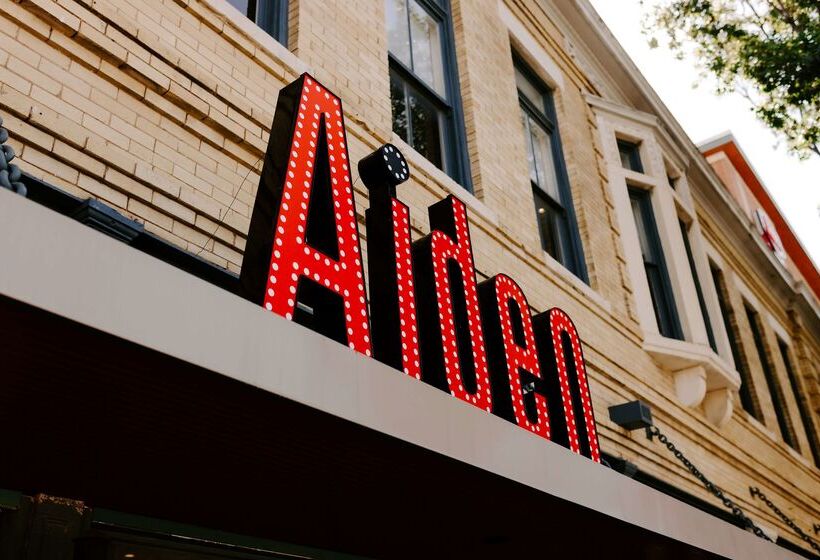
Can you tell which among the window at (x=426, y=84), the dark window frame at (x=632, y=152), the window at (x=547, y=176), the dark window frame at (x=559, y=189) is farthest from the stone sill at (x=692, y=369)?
the window at (x=426, y=84)

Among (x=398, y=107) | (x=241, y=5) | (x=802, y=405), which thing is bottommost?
(x=241, y=5)

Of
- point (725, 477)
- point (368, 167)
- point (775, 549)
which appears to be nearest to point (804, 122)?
point (725, 477)

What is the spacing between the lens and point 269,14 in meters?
5.52

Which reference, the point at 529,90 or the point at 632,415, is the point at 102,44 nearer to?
the point at 632,415

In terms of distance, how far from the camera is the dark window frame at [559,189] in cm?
863

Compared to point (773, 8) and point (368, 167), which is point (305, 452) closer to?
point (368, 167)

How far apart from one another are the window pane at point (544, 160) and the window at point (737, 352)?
4.22 meters

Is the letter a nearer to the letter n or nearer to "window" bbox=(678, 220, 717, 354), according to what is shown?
the letter n

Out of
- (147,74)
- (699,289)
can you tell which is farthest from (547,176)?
(147,74)

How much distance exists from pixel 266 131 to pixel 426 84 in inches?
109

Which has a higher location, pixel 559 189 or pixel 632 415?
pixel 559 189

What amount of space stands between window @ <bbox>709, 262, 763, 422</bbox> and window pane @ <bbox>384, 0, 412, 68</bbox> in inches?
272

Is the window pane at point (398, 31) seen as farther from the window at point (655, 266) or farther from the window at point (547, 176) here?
the window at point (655, 266)

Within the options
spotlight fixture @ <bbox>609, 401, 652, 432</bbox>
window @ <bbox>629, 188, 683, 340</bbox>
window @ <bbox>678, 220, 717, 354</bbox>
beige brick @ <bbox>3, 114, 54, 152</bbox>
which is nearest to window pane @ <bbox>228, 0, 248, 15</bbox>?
beige brick @ <bbox>3, 114, 54, 152</bbox>
